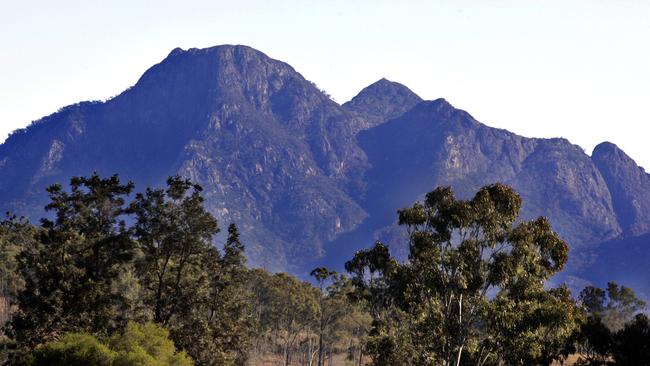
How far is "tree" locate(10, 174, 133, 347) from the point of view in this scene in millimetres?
55656

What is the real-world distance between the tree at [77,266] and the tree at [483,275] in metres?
19.7

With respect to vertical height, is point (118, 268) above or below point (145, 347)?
above

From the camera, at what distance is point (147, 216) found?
6112 centimetres

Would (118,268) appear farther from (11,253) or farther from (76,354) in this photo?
(11,253)

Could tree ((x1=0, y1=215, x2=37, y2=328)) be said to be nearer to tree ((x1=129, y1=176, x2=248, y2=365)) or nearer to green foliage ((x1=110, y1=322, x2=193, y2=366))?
tree ((x1=129, y1=176, x2=248, y2=365))

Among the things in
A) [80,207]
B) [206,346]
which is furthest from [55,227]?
[206,346]

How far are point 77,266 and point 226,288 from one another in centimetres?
1320

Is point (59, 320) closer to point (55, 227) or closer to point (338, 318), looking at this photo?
point (55, 227)

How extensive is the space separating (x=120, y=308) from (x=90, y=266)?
353 centimetres

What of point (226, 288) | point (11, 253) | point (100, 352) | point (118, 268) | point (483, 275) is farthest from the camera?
point (11, 253)

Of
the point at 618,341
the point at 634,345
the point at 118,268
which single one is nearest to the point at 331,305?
the point at 618,341

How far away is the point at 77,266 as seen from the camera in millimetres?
58125

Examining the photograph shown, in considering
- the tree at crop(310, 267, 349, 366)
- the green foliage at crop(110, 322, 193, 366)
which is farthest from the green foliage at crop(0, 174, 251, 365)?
the tree at crop(310, 267, 349, 366)

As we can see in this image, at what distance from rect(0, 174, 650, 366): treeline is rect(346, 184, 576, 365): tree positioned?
0.27 feet
